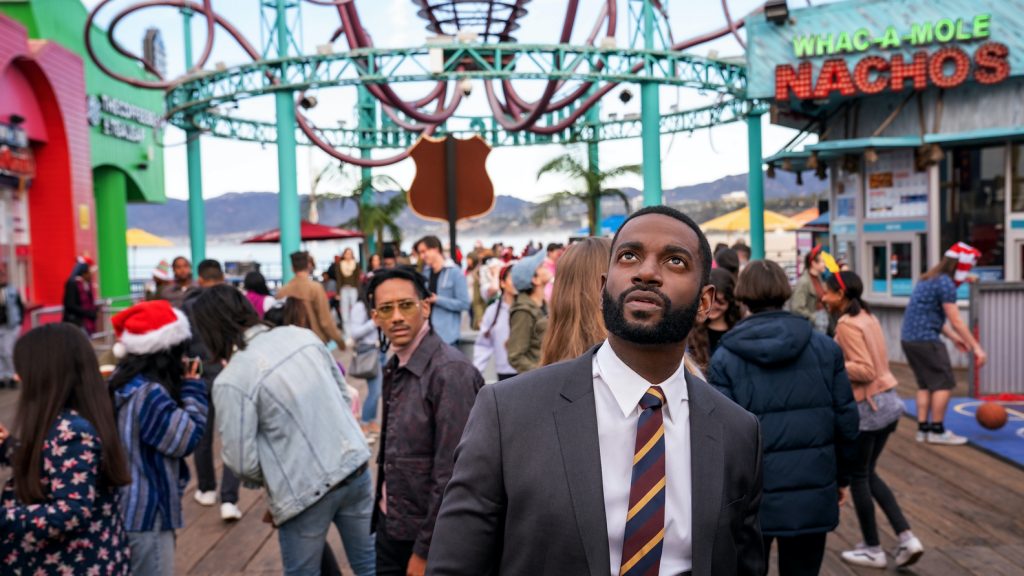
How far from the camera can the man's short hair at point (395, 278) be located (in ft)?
13.0

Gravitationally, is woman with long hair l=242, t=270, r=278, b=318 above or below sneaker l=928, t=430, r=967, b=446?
above

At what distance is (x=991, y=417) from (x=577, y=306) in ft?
23.8

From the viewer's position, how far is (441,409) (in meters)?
3.56

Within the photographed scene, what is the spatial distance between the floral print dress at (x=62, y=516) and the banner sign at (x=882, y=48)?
1431 centimetres

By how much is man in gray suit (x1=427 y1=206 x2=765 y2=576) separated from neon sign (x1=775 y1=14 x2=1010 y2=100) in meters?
14.4

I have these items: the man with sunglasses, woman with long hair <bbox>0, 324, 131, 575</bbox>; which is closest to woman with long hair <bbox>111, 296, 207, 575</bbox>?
woman with long hair <bbox>0, 324, 131, 575</bbox>

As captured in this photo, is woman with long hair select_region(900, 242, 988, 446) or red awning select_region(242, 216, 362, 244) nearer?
woman with long hair select_region(900, 242, 988, 446)

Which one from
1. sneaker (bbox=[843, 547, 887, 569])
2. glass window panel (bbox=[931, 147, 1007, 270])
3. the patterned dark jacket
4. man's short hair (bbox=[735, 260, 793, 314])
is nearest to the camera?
the patterned dark jacket

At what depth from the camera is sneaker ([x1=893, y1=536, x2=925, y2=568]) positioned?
552cm

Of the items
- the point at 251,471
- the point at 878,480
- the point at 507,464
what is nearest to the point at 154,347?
the point at 251,471

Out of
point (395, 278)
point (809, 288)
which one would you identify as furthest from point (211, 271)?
point (809, 288)

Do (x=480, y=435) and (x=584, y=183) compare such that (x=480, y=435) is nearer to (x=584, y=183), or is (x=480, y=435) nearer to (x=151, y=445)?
(x=151, y=445)

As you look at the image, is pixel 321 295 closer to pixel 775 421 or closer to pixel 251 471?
pixel 251 471

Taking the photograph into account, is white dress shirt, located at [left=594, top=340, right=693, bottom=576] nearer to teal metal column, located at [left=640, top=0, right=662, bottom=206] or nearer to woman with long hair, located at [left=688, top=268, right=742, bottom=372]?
woman with long hair, located at [left=688, top=268, right=742, bottom=372]
